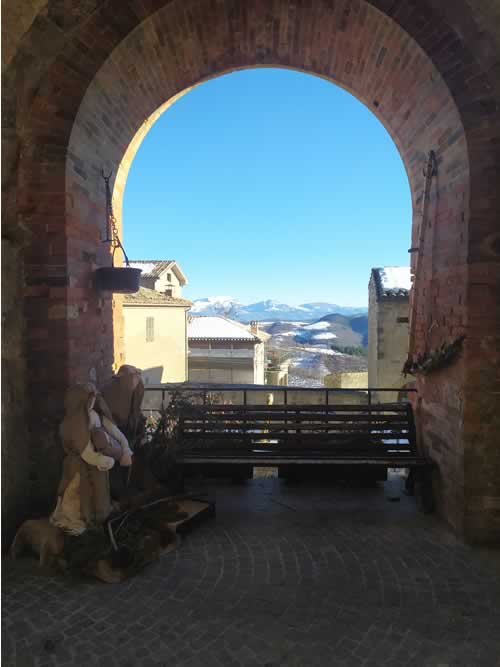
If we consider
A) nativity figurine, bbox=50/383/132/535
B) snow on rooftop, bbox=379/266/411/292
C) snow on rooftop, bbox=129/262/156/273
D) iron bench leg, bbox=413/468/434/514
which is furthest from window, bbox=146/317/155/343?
iron bench leg, bbox=413/468/434/514

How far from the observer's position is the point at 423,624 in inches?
116

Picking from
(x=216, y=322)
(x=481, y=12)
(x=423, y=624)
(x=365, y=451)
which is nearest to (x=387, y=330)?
(x=365, y=451)

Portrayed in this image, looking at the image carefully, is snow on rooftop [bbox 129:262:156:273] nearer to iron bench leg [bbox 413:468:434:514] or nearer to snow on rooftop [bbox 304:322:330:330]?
snow on rooftop [bbox 304:322:330:330]

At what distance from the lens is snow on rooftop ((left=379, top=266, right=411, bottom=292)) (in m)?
12.0

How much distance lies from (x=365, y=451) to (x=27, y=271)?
4.12 m

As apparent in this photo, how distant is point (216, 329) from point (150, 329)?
5.52m

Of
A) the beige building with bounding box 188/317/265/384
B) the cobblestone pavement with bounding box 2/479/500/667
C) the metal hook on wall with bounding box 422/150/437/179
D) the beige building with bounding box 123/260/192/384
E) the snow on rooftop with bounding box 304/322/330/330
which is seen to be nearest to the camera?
the cobblestone pavement with bounding box 2/479/500/667

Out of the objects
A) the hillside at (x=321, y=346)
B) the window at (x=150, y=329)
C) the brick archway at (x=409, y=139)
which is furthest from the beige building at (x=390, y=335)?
the window at (x=150, y=329)

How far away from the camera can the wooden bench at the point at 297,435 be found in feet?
16.3

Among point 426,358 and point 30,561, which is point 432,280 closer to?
point 426,358

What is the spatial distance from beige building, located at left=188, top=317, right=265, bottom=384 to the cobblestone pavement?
1681 cm

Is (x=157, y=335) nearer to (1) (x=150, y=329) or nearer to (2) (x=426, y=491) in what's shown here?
(1) (x=150, y=329)

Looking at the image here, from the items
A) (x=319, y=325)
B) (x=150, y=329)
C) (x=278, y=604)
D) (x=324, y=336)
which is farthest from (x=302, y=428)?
(x=319, y=325)

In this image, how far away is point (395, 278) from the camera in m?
12.5
